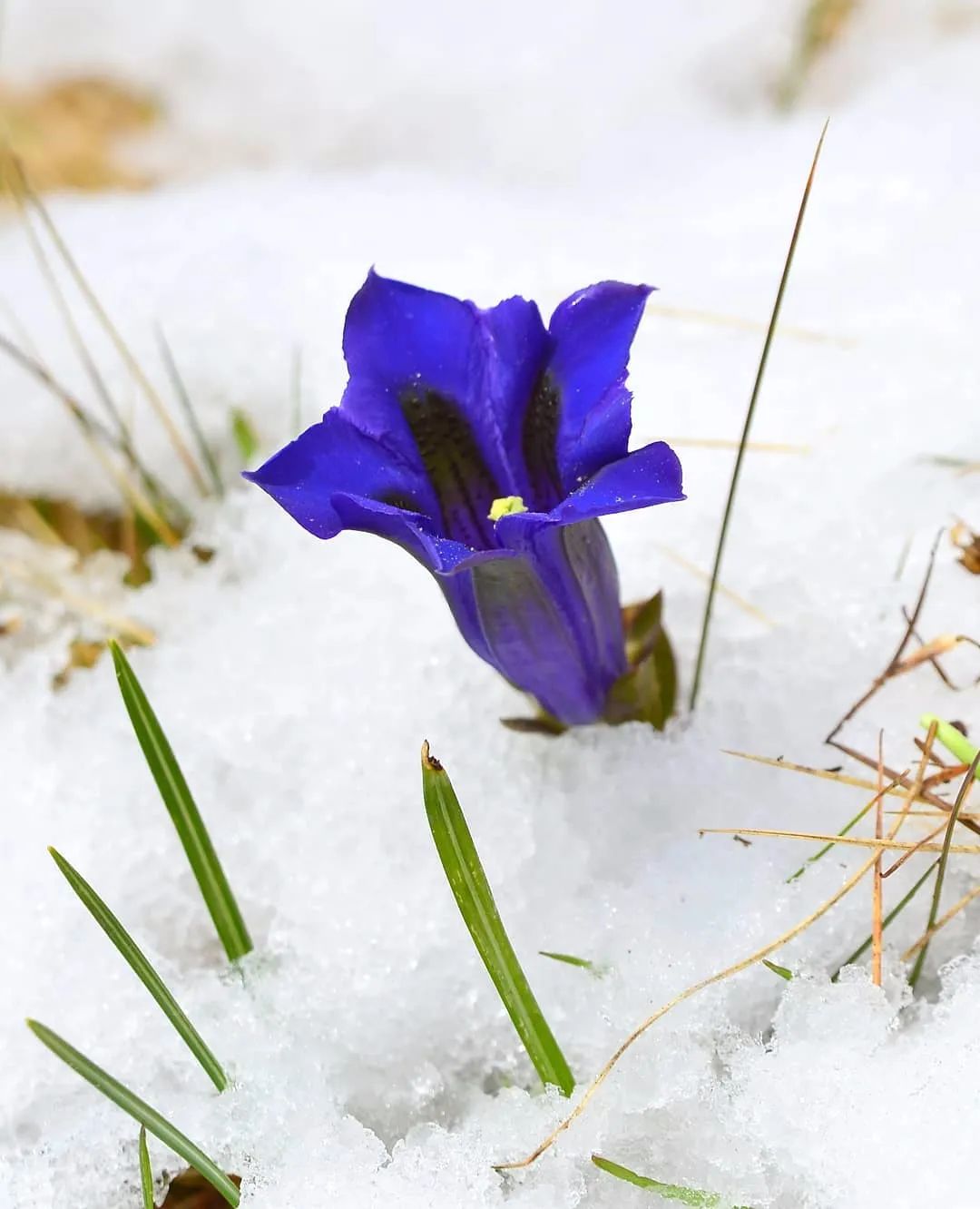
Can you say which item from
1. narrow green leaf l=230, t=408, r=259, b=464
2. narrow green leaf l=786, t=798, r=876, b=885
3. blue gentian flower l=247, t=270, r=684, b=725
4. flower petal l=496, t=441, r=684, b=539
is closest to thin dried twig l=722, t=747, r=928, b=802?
narrow green leaf l=786, t=798, r=876, b=885

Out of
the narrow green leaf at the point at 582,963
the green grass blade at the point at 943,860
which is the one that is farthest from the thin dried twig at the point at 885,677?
the narrow green leaf at the point at 582,963

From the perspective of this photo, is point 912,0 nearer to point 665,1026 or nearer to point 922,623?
point 922,623

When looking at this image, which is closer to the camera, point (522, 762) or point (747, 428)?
point (747, 428)

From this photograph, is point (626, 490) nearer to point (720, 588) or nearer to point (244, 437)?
point (720, 588)

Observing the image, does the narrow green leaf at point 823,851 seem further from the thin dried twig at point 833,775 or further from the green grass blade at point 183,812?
the green grass blade at point 183,812

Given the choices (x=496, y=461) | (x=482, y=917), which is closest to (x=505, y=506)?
(x=496, y=461)
